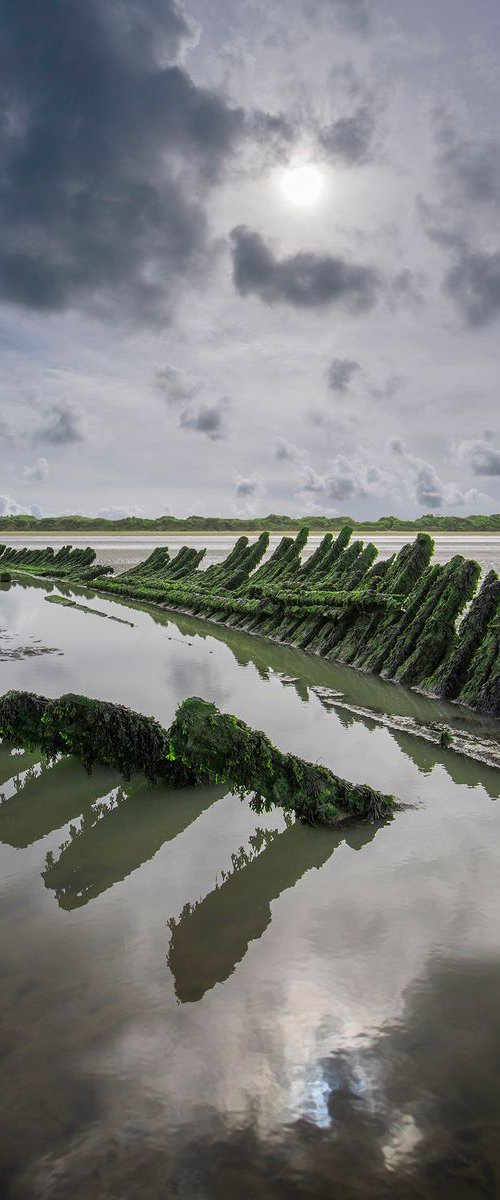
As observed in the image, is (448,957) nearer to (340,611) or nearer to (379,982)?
(379,982)

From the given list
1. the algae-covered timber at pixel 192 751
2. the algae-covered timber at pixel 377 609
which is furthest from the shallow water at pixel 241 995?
the algae-covered timber at pixel 377 609

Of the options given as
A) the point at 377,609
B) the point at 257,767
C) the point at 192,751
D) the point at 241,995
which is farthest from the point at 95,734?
the point at 377,609

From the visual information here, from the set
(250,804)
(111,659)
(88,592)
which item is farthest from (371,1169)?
(88,592)

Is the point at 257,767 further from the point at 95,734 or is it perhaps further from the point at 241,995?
the point at 241,995

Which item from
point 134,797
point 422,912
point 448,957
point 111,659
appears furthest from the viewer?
point 111,659

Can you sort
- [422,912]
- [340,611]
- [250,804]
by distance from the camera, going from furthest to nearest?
[340,611], [250,804], [422,912]

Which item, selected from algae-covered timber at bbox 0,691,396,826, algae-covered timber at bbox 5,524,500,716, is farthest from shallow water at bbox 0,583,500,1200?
algae-covered timber at bbox 5,524,500,716
